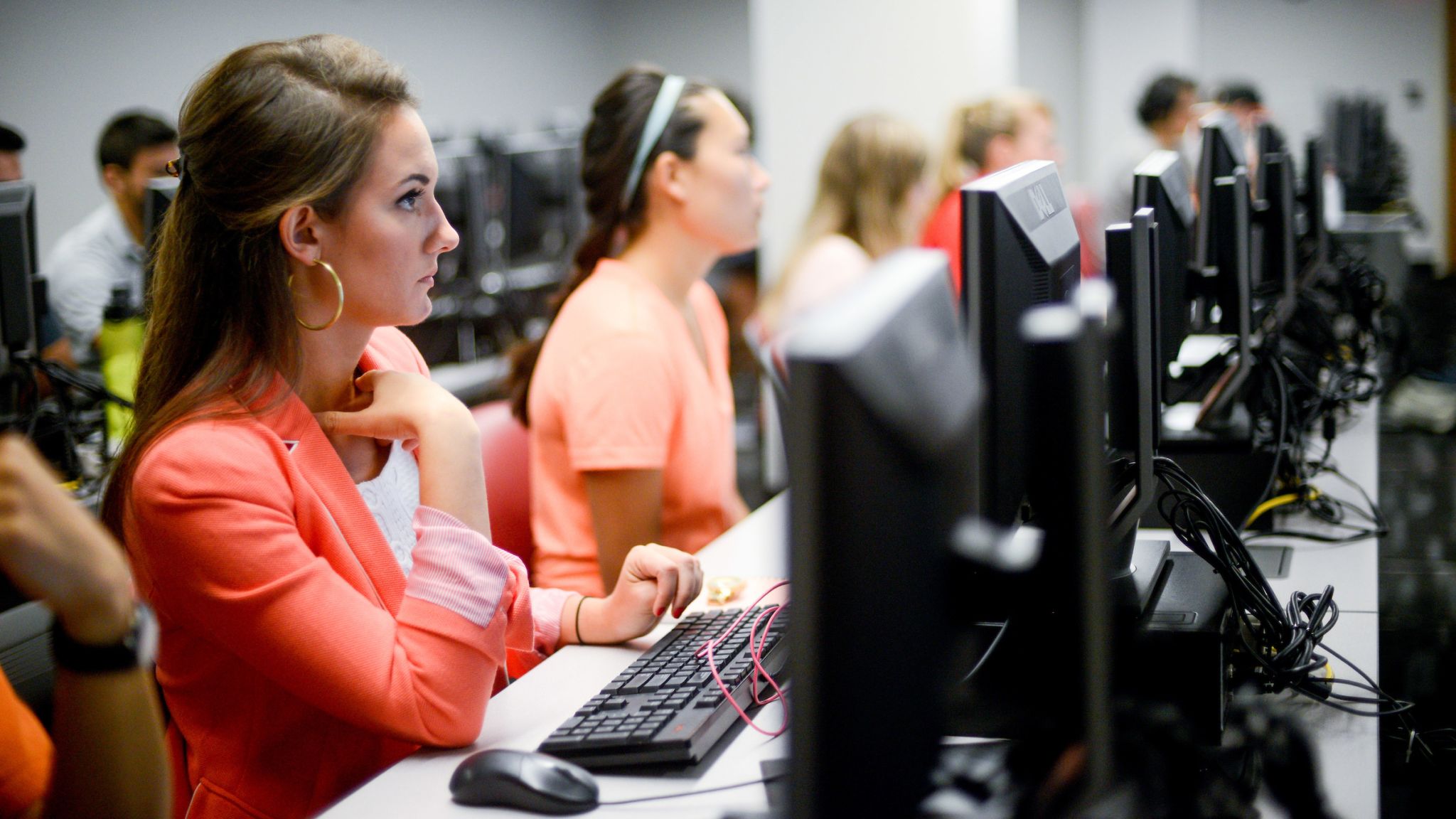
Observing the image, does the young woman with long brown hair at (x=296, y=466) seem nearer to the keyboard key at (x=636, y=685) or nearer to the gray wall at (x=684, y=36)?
the keyboard key at (x=636, y=685)

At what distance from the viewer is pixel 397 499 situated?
4.17 feet

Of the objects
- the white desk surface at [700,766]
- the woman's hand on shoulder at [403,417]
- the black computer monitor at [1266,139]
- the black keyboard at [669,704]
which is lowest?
the white desk surface at [700,766]

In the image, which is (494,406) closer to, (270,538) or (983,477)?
(270,538)

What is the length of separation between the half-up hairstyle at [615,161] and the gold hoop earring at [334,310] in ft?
2.56

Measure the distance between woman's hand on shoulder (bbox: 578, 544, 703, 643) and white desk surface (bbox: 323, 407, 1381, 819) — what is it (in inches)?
0.9

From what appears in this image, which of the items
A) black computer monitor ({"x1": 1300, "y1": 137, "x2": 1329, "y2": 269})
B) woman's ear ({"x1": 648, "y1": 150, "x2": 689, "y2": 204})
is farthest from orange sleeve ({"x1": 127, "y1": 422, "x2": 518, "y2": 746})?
black computer monitor ({"x1": 1300, "y1": 137, "x2": 1329, "y2": 269})

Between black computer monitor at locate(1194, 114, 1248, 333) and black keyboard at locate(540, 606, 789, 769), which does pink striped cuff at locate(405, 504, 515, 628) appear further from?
black computer monitor at locate(1194, 114, 1248, 333)

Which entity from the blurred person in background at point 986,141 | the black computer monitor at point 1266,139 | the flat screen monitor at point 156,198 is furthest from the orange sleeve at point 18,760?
the blurred person in background at point 986,141

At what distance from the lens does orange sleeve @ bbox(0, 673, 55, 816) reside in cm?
92

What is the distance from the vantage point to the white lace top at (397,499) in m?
1.24

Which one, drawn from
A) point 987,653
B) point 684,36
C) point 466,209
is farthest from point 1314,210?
point 684,36

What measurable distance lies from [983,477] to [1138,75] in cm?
848

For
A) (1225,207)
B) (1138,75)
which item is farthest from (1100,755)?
(1138,75)

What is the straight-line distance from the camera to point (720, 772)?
101 centimetres
